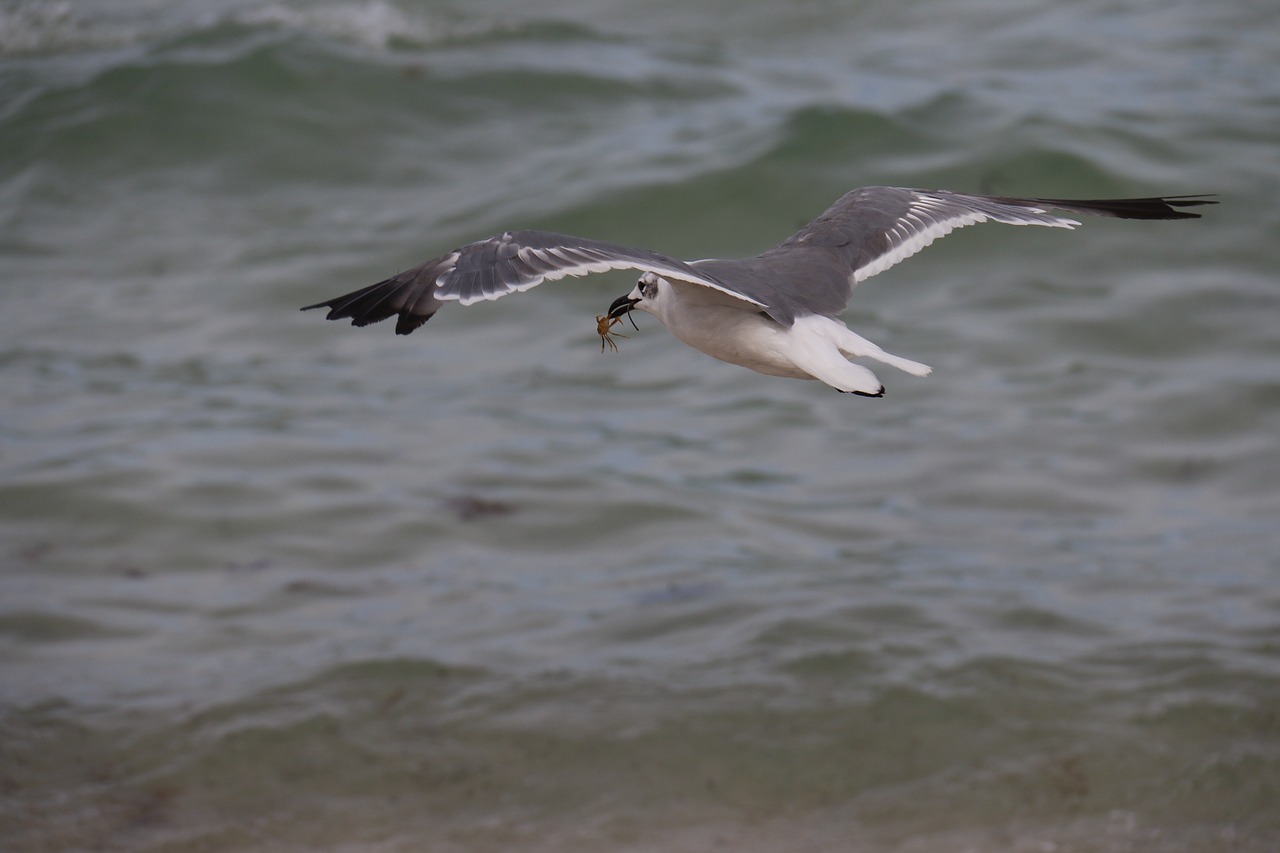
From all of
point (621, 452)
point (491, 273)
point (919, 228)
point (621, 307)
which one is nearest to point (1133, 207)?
point (919, 228)

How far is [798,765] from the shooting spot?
22.7ft

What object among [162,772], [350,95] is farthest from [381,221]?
[162,772]

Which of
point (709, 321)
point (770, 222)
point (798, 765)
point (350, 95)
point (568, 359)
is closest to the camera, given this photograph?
point (709, 321)

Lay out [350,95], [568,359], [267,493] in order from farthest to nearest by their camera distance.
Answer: [350,95], [568,359], [267,493]

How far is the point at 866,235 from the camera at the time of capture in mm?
5758

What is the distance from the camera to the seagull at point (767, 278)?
4.24 metres

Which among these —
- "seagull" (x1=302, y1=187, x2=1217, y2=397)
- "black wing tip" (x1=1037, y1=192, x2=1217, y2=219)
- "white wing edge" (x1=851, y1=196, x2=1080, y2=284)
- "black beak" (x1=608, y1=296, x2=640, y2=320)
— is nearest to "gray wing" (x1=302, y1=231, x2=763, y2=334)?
"seagull" (x1=302, y1=187, x2=1217, y2=397)

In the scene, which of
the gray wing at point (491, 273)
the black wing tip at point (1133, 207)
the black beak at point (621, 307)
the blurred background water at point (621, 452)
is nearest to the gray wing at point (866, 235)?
the black wing tip at point (1133, 207)

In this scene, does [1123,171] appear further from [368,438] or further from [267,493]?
[267,493]

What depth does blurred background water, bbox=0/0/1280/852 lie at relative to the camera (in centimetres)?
693

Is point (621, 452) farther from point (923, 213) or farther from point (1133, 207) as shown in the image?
point (1133, 207)

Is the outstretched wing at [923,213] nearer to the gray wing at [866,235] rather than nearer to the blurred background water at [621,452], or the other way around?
the gray wing at [866,235]

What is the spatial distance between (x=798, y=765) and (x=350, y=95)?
9.40 metres

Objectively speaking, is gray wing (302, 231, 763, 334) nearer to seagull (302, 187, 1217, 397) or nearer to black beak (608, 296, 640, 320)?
seagull (302, 187, 1217, 397)
